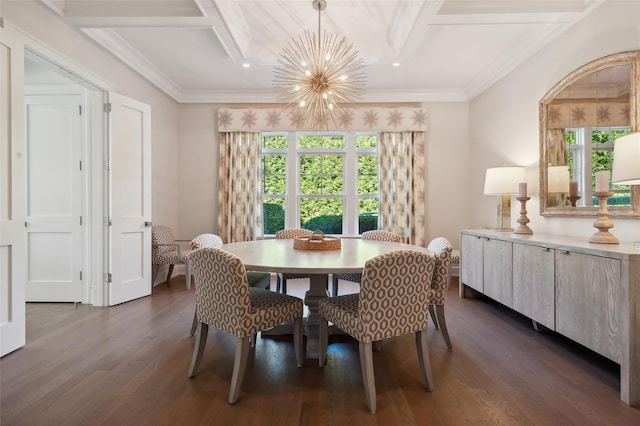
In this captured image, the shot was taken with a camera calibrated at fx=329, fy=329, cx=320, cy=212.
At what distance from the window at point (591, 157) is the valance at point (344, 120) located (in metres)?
2.31

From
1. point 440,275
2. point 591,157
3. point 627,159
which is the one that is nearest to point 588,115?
point 591,157

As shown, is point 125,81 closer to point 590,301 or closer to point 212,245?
point 212,245

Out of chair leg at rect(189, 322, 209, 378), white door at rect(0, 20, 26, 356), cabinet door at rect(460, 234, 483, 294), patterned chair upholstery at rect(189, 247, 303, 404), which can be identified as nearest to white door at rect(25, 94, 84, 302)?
white door at rect(0, 20, 26, 356)

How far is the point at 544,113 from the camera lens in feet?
10.9

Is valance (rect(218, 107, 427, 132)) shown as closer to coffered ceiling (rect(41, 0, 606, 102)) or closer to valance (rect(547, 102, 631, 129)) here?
coffered ceiling (rect(41, 0, 606, 102))

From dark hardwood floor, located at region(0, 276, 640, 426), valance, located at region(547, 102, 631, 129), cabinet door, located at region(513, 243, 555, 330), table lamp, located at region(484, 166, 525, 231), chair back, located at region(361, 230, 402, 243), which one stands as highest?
valance, located at region(547, 102, 631, 129)

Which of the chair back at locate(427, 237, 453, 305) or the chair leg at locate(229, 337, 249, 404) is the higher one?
the chair back at locate(427, 237, 453, 305)

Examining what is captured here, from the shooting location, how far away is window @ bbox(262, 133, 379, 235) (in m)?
5.31

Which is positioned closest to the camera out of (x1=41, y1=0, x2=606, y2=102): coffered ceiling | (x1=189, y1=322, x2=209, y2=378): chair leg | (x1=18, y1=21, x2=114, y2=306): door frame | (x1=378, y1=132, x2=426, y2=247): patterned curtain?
(x1=189, y1=322, x2=209, y2=378): chair leg

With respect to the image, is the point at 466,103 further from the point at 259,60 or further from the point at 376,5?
the point at 259,60

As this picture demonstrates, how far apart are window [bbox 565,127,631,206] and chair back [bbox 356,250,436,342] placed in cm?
186

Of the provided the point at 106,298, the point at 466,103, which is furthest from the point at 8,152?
the point at 466,103

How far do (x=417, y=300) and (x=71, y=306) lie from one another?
3.62m

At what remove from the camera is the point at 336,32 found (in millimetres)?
3609
